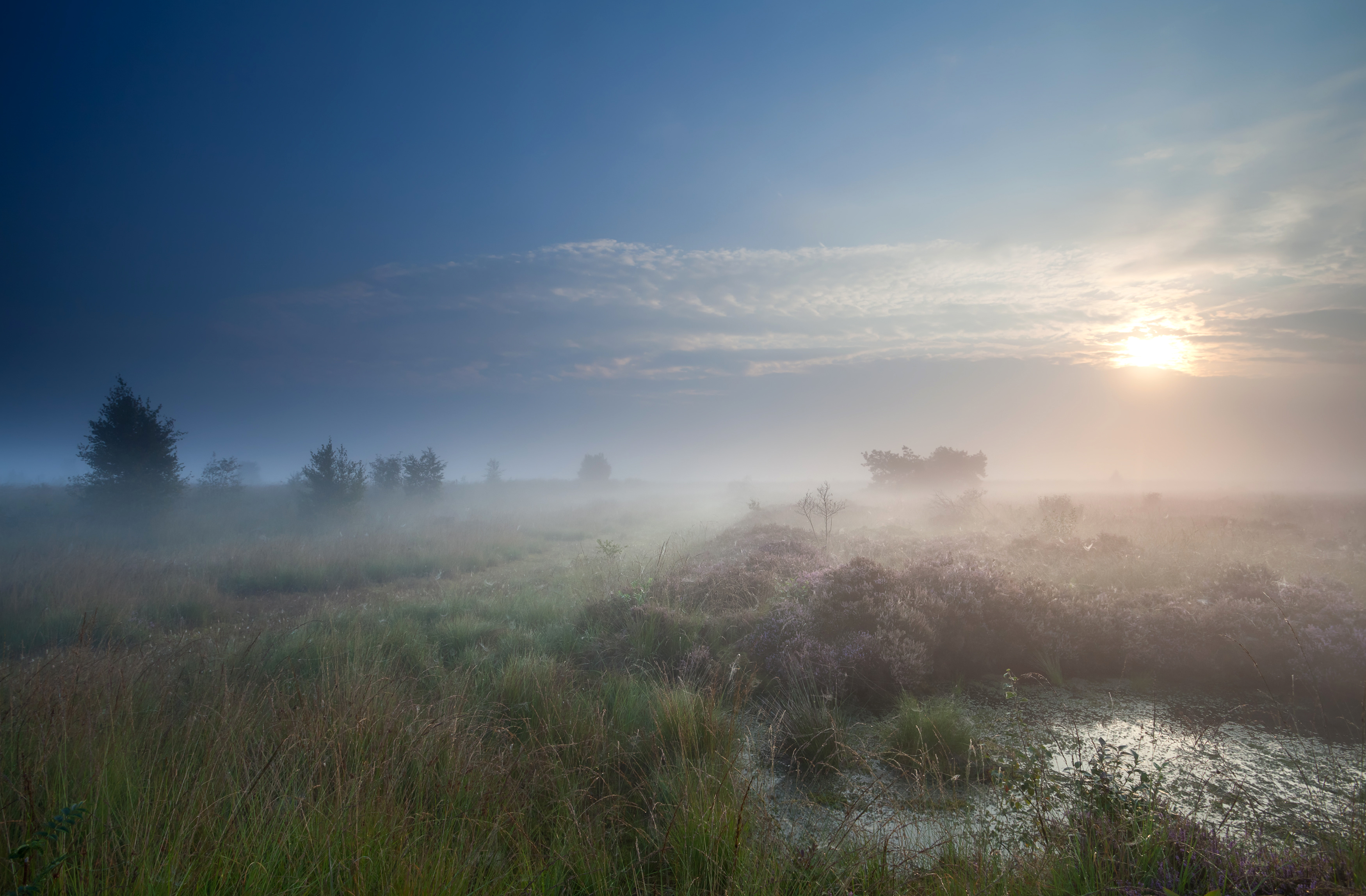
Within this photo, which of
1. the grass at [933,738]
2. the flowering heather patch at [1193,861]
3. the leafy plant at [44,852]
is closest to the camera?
the leafy plant at [44,852]

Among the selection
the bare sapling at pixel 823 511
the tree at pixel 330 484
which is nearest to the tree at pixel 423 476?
the tree at pixel 330 484

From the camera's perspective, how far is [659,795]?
346 cm

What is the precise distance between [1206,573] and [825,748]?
8.10 m

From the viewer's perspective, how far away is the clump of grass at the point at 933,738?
154 inches

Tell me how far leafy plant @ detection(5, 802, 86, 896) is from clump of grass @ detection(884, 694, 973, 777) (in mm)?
4343

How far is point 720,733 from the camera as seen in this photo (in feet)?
13.7

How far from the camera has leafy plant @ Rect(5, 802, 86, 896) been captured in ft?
5.68

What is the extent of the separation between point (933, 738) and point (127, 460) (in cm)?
3093

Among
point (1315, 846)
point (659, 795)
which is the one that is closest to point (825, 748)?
point (659, 795)

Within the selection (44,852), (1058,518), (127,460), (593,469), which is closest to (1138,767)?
(44,852)

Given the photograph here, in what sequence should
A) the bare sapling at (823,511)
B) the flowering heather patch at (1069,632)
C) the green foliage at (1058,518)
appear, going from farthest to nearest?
the bare sapling at (823,511), the green foliage at (1058,518), the flowering heather patch at (1069,632)

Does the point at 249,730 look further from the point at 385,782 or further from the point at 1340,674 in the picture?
the point at 1340,674

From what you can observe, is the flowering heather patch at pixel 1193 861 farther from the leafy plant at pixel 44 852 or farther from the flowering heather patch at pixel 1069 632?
the leafy plant at pixel 44 852

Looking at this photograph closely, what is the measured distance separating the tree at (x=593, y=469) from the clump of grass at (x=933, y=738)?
66938 millimetres
